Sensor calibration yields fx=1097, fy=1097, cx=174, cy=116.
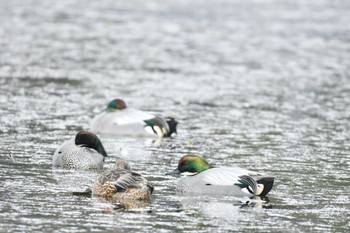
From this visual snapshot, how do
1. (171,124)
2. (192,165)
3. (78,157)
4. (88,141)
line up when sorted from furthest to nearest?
1. (171,124)
2. (88,141)
3. (78,157)
4. (192,165)

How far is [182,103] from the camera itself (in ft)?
78.4

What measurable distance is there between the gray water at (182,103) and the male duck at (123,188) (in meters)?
0.17

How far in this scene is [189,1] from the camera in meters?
52.3

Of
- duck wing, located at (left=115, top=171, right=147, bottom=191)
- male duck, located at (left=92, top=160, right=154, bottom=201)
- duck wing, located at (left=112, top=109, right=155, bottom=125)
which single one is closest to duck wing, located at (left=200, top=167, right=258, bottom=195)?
male duck, located at (left=92, top=160, right=154, bottom=201)

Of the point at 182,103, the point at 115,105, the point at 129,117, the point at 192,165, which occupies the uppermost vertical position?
the point at 192,165

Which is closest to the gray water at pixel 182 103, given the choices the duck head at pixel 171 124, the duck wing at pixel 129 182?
the duck head at pixel 171 124

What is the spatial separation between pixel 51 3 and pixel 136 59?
18.1 m

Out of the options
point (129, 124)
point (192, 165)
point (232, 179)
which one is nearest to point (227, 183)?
point (232, 179)

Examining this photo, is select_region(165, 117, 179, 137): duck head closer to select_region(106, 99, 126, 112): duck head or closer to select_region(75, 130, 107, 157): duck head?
select_region(106, 99, 126, 112): duck head

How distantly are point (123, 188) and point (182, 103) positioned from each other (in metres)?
10.3

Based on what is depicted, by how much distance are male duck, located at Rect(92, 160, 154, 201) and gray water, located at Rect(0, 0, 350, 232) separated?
17cm

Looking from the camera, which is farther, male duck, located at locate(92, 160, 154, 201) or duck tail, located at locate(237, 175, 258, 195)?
duck tail, located at locate(237, 175, 258, 195)

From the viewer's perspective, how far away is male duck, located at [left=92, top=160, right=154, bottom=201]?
535 inches

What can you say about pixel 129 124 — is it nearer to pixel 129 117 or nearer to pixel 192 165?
pixel 129 117
